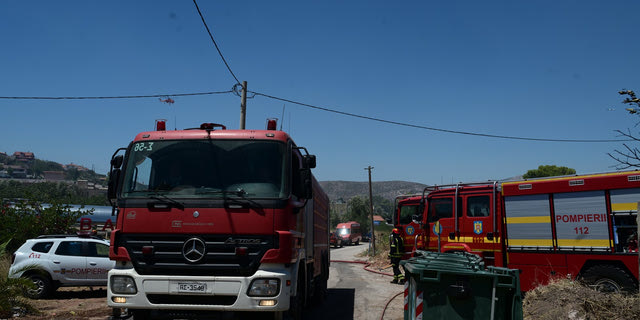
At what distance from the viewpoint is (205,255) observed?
19.3 feet

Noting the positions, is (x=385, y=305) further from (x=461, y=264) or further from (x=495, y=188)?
(x=461, y=264)

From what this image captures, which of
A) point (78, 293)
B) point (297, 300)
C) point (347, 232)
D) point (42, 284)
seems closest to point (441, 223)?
point (297, 300)

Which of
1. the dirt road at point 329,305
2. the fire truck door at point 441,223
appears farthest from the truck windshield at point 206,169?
the fire truck door at point 441,223

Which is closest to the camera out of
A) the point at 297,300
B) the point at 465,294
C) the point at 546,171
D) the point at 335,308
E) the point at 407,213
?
the point at 465,294

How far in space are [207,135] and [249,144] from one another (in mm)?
655

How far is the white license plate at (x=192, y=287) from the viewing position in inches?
227

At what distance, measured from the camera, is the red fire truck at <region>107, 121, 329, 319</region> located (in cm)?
580

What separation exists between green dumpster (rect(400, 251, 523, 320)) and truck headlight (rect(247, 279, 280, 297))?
180 cm

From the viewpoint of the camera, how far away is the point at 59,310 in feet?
33.4

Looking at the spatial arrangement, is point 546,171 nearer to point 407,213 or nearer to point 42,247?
point 407,213

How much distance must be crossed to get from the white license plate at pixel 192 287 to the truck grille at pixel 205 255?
5.5 inches

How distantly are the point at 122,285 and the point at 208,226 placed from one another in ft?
4.36

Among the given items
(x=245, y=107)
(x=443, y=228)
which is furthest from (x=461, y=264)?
(x=245, y=107)

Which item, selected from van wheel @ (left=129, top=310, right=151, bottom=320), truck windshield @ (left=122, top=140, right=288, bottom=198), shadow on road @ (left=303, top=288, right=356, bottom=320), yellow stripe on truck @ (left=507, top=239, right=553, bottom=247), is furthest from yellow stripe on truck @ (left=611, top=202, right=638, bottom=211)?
van wheel @ (left=129, top=310, right=151, bottom=320)
